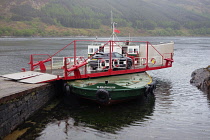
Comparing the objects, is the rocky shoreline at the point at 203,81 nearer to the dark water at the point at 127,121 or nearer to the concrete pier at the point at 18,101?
the dark water at the point at 127,121

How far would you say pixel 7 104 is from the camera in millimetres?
11500

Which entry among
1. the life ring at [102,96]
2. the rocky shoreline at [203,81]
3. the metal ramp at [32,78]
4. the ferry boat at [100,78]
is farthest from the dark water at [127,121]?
the rocky shoreline at [203,81]

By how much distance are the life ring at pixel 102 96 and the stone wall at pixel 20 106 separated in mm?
3362

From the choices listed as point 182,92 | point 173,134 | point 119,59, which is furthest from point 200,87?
point 173,134

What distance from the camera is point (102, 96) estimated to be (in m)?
15.8

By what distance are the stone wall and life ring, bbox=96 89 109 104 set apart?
132 inches

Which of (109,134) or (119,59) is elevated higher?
(119,59)

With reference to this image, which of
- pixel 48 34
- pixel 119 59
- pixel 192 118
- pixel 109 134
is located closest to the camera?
pixel 109 134

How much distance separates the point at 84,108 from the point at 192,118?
262 inches

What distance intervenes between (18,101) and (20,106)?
364 mm

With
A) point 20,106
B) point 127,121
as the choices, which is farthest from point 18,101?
point 127,121

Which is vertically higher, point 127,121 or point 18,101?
point 18,101

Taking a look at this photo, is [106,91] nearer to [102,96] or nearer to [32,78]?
[102,96]

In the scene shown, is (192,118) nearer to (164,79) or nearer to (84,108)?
(84,108)
